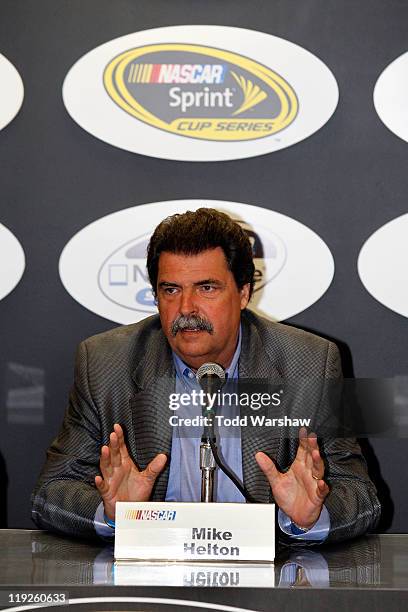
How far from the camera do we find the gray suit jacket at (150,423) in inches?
87.4

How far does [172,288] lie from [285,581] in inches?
40.1

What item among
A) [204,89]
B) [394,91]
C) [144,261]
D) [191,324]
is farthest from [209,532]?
[394,91]

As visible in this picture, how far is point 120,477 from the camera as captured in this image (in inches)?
81.8

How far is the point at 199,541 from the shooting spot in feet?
6.01

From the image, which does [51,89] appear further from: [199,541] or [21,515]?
[199,541]

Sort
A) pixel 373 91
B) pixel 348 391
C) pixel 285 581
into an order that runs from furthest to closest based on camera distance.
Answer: pixel 373 91 < pixel 348 391 < pixel 285 581

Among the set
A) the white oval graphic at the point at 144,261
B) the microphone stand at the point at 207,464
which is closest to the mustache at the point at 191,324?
the microphone stand at the point at 207,464

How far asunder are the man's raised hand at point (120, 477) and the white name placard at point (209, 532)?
23 cm

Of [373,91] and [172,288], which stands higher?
[373,91]

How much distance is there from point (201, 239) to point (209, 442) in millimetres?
840

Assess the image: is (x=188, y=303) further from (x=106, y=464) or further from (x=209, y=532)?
(x=209, y=532)

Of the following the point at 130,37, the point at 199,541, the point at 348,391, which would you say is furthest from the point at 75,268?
the point at 199,541

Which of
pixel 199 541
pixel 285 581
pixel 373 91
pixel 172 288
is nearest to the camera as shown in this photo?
pixel 285 581

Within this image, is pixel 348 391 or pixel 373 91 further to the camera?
pixel 373 91
